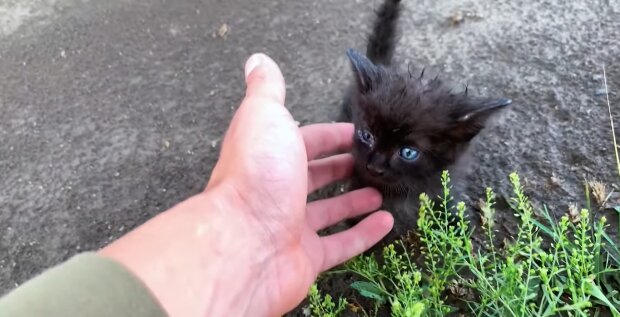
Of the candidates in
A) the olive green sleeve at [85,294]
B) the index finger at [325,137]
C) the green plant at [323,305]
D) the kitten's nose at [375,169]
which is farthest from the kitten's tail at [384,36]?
the olive green sleeve at [85,294]

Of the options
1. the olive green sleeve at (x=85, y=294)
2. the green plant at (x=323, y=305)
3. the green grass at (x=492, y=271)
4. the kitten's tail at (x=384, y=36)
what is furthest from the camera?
the kitten's tail at (x=384, y=36)

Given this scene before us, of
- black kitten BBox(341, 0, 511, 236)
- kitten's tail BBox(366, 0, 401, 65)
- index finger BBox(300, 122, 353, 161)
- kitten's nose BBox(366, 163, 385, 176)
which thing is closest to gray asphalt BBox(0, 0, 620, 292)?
kitten's tail BBox(366, 0, 401, 65)

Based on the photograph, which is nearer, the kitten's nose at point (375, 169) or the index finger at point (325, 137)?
the kitten's nose at point (375, 169)

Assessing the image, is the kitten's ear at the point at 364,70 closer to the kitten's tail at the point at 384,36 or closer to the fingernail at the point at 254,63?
the fingernail at the point at 254,63

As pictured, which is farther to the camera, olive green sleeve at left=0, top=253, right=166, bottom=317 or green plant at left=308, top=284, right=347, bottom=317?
green plant at left=308, top=284, right=347, bottom=317

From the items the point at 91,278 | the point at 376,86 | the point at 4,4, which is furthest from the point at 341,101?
the point at 4,4

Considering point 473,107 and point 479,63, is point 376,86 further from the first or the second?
point 479,63

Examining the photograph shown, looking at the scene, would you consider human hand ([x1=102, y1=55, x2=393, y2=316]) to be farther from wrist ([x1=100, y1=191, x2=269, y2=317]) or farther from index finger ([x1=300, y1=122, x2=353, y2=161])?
index finger ([x1=300, y1=122, x2=353, y2=161])
